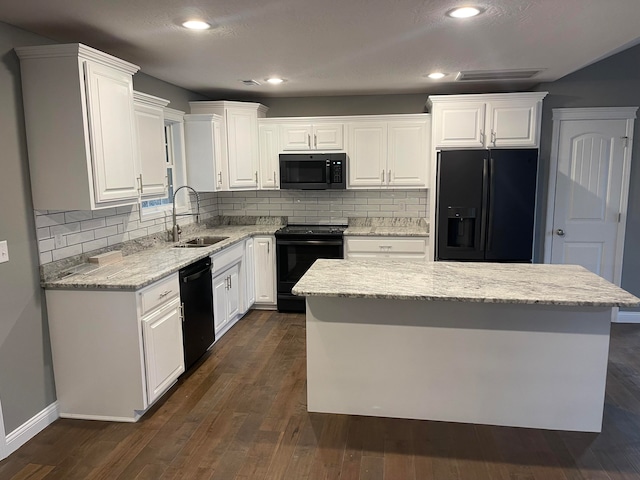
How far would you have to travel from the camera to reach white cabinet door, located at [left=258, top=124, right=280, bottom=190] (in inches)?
197

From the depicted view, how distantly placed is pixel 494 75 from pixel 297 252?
2.50 m

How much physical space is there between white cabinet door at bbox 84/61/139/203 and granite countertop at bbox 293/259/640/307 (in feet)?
4.41

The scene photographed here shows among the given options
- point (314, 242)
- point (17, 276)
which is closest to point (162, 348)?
point (17, 276)

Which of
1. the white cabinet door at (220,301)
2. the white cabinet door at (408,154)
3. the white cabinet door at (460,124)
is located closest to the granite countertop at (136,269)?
the white cabinet door at (220,301)

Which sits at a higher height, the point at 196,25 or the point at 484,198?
the point at 196,25

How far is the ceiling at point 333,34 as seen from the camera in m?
2.31

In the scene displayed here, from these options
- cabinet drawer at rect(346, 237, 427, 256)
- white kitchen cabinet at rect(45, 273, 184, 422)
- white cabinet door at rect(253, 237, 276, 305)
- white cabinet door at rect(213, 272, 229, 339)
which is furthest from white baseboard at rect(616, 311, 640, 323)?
white kitchen cabinet at rect(45, 273, 184, 422)

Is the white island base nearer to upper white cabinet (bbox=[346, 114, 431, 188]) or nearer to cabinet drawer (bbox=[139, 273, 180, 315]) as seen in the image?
cabinet drawer (bbox=[139, 273, 180, 315])

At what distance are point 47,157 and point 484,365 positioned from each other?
9.27 feet

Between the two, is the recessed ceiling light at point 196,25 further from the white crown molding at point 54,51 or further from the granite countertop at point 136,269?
the granite countertop at point 136,269

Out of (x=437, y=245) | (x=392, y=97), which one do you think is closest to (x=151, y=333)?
(x=437, y=245)

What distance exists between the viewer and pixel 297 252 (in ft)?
15.7

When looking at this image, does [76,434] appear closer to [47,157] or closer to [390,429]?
[47,157]

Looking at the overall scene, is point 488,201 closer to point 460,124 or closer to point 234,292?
point 460,124
